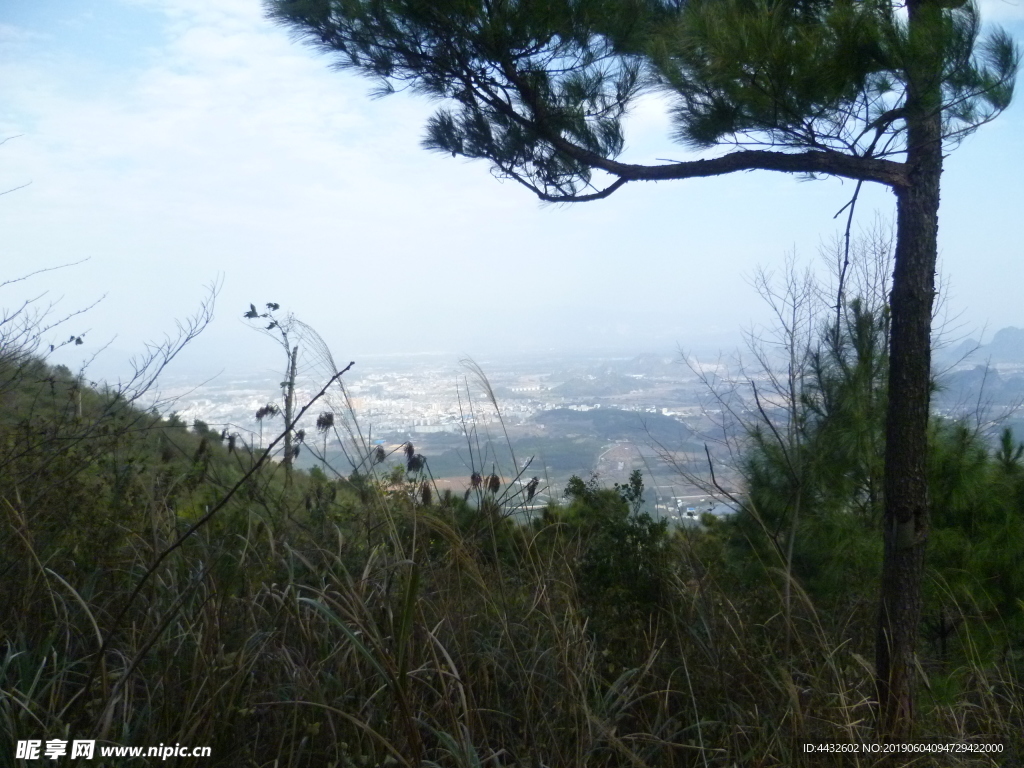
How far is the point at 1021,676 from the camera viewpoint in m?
3.11

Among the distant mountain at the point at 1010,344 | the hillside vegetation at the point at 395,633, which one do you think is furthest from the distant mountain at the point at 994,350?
the hillside vegetation at the point at 395,633

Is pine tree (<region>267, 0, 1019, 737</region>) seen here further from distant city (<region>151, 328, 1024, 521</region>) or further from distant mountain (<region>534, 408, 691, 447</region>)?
distant mountain (<region>534, 408, 691, 447</region>)

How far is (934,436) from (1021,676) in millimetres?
2380

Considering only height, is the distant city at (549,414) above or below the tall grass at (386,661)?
above

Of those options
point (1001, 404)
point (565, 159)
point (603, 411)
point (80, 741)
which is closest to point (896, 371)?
point (565, 159)

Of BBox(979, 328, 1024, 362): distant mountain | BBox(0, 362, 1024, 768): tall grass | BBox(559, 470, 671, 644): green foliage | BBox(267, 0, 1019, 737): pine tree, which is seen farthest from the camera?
BBox(979, 328, 1024, 362): distant mountain

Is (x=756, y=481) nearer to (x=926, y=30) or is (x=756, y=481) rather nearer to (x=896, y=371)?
(x=896, y=371)

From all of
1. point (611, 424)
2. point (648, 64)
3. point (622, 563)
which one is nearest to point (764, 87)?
point (648, 64)

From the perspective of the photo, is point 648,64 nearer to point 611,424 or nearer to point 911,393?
point 911,393

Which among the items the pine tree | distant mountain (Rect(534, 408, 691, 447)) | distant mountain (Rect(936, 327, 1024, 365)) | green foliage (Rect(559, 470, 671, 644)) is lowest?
green foliage (Rect(559, 470, 671, 644))

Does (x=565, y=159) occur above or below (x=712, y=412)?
above

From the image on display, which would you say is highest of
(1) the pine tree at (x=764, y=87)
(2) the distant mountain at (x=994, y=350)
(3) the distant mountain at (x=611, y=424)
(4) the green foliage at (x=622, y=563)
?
(1) the pine tree at (x=764, y=87)

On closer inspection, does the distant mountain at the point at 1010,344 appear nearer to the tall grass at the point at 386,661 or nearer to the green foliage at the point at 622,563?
the green foliage at the point at 622,563

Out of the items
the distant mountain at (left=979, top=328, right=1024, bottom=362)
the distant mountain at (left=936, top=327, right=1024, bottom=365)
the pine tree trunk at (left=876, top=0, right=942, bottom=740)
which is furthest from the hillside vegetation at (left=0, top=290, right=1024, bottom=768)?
the distant mountain at (left=979, top=328, right=1024, bottom=362)
